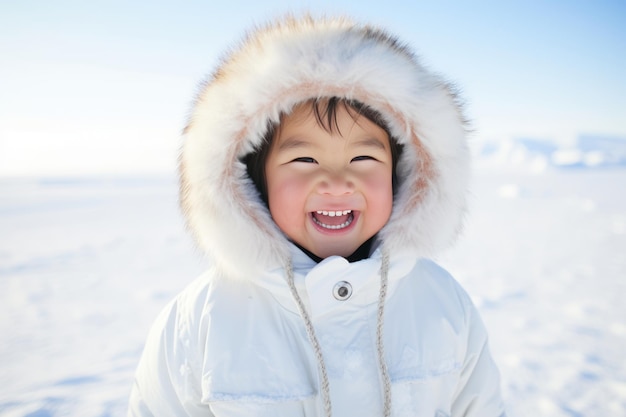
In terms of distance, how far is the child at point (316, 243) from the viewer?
3.09ft

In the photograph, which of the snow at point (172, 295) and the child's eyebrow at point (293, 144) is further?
the snow at point (172, 295)

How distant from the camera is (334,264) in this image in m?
0.94

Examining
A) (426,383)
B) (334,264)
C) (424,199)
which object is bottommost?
(426,383)

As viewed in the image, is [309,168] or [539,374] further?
[539,374]

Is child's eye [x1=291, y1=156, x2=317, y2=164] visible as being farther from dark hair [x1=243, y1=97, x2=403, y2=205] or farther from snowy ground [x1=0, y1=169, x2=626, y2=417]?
snowy ground [x1=0, y1=169, x2=626, y2=417]

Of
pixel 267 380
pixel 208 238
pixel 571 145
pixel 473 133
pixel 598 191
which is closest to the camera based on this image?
pixel 267 380

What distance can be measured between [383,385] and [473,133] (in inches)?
30.2

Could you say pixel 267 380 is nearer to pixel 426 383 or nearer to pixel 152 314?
pixel 426 383

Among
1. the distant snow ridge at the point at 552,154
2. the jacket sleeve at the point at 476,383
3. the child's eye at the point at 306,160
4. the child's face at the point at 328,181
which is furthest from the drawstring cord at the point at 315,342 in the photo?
the distant snow ridge at the point at 552,154

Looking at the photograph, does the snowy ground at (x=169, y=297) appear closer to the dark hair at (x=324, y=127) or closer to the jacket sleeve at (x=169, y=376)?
the dark hair at (x=324, y=127)

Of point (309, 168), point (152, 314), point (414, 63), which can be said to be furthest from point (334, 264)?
point (152, 314)

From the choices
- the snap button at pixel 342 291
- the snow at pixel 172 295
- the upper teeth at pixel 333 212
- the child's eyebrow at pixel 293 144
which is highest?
the child's eyebrow at pixel 293 144

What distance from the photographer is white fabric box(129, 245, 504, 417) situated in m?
0.92

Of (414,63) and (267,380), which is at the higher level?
(414,63)
